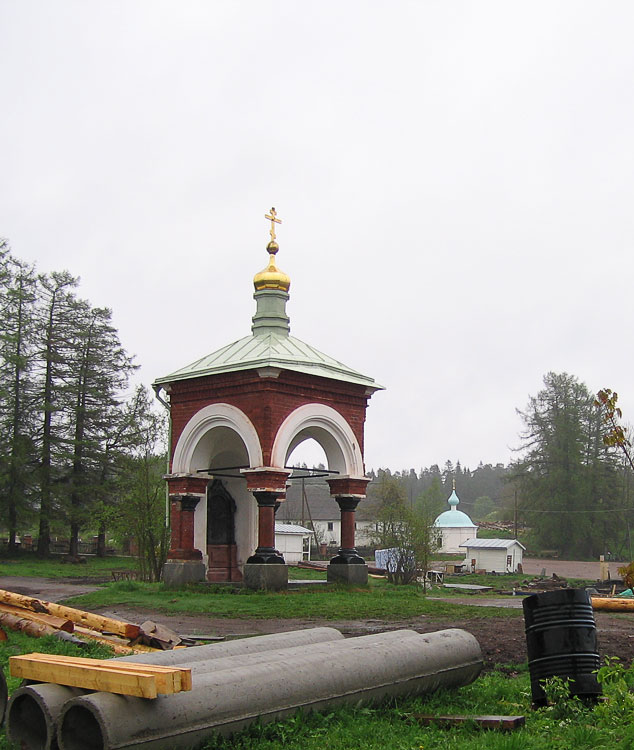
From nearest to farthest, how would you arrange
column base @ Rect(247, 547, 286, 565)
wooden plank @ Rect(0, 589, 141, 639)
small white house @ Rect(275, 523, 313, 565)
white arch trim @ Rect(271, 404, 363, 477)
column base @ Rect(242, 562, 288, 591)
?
wooden plank @ Rect(0, 589, 141, 639) < column base @ Rect(242, 562, 288, 591) < column base @ Rect(247, 547, 286, 565) < white arch trim @ Rect(271, 404, 363, 477) < small white house @ Rect(275, 523, 313, 565)

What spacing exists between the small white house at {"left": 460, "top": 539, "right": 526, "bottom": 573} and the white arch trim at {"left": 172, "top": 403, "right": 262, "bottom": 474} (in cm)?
2960

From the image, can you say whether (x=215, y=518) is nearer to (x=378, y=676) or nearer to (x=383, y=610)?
(x=383, y=610)

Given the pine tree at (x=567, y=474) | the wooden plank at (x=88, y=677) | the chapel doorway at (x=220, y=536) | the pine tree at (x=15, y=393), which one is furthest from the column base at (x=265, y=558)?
the pine tree at (x=567, y=474)

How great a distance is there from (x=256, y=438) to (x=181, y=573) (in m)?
3.70

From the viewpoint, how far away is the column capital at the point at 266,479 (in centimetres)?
1930

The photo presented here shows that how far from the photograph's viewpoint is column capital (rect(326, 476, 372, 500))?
21.3 meters

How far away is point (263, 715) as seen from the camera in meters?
6.47

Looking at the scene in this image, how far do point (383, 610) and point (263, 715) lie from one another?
32.7 feet

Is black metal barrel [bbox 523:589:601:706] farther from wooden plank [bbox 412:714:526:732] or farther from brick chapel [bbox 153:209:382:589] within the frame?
brick chapel [bbox 153:209:382:589]

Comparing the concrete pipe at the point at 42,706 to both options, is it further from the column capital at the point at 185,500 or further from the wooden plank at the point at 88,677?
the column capital at the point at 185,500

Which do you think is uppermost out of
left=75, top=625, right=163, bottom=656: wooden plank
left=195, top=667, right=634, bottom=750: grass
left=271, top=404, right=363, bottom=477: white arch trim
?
left=271, top=404, right=363, bottom=477: white arch trim

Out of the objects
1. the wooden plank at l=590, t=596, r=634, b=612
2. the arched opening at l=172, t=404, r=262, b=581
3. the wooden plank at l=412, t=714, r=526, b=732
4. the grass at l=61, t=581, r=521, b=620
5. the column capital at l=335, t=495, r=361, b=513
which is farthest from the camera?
the column capital at l=335, t=495, r=361, b=513

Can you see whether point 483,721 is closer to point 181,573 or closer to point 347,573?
point 347,573

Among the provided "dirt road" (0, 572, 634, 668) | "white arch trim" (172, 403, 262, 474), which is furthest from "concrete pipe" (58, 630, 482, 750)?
"white arch trim" (172, 403, 262, 474)
